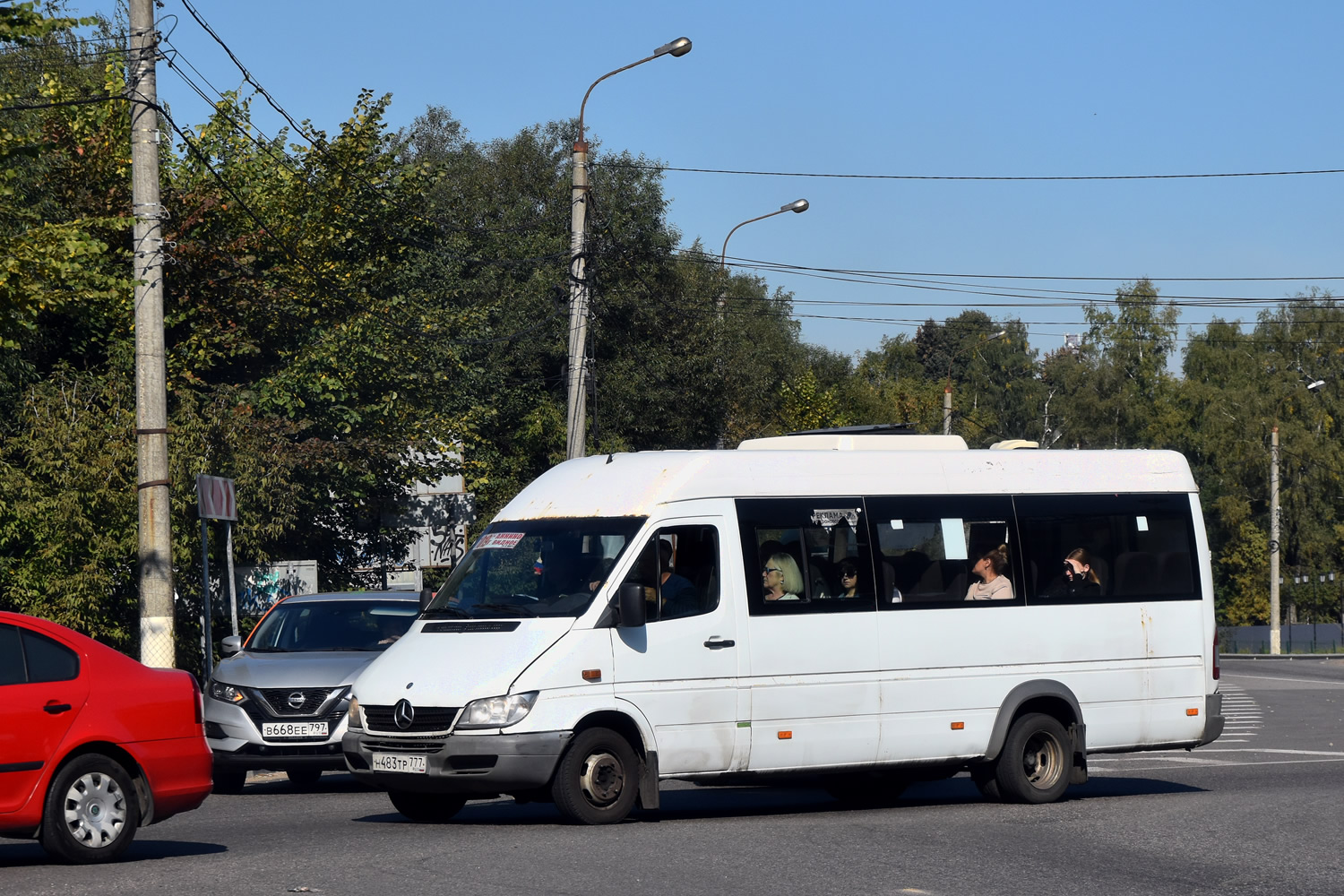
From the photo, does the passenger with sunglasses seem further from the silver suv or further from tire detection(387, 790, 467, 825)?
the silver suv

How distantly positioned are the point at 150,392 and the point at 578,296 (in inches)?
289

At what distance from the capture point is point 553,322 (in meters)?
45.3

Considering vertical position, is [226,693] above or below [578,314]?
below

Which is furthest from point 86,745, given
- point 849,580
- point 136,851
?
point 849,580

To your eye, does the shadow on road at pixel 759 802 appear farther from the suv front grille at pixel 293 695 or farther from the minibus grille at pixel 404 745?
the suv front grille at pixel 293 695

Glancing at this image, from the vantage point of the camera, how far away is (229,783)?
1500 centimetres

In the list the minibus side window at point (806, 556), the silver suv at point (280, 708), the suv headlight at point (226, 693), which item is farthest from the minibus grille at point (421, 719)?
the suv headlight at point (226, 693)

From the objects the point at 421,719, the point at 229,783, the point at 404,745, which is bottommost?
the point at 229,783

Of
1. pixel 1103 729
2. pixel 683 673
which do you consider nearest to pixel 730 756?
pixel 683 673

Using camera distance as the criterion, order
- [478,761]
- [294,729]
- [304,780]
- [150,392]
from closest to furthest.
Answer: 1. [478,761]
2. [294,729]
3. [304,780]
4. [150,392]

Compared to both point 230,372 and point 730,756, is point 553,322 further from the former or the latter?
point 730,756

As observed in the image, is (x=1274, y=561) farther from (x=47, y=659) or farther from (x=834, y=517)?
(x=47, y=659)

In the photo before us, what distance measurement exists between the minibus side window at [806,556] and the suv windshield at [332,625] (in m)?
4.66

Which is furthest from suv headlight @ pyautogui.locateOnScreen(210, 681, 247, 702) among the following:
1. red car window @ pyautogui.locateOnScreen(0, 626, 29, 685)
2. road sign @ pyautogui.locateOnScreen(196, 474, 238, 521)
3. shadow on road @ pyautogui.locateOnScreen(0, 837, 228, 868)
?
red car window @ pyautogui.locateOnScreen(0, 626, 29, 685)
